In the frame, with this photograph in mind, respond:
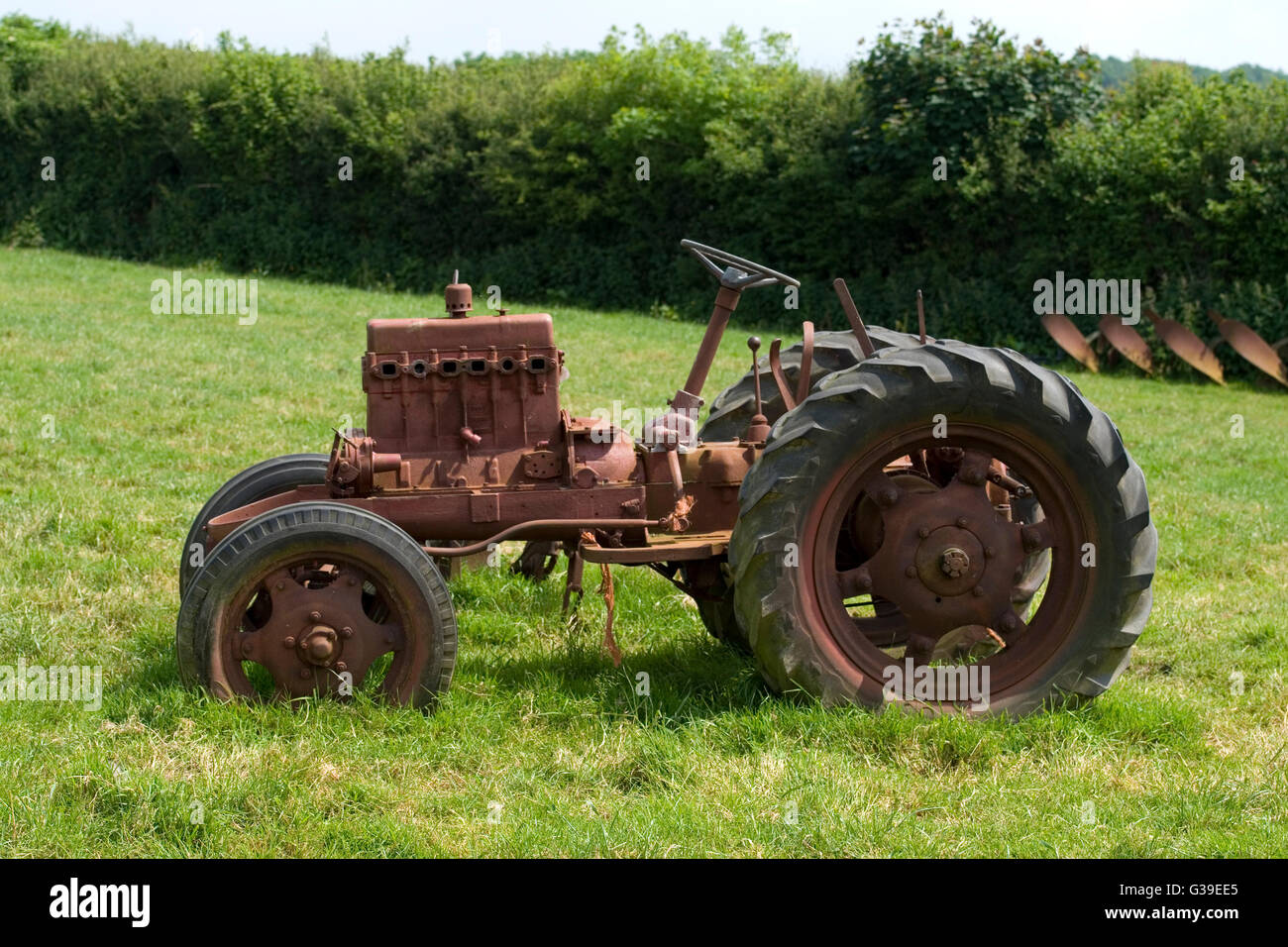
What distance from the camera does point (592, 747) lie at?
14.6 ft

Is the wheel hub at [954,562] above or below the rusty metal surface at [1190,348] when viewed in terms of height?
below

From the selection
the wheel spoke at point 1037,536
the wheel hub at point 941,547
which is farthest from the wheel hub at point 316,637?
the wheel spoke at point 1037,536

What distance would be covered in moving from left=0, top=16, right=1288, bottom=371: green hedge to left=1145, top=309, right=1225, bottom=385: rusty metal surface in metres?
0.82

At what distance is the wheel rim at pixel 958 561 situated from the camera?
15.3 ft

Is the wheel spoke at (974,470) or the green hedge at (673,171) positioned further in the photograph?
the green hedge at (673,171)

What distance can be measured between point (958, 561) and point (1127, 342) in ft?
42.5

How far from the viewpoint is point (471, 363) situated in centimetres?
496

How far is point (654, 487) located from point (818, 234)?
16356 millimetres

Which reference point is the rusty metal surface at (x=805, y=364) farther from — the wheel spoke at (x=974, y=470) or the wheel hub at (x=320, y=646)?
the wheel hub at (x=320, y=646)
